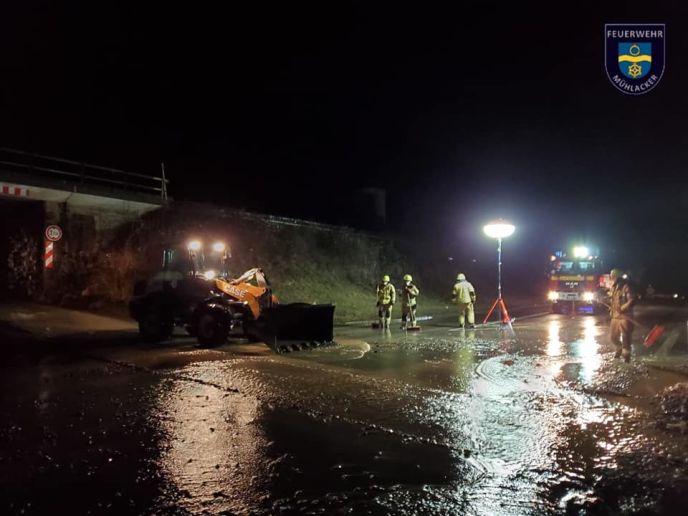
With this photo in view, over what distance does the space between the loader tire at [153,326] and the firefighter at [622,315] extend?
412 inches

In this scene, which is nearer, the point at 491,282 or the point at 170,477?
the point at 170,477

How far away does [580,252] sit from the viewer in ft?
81.9

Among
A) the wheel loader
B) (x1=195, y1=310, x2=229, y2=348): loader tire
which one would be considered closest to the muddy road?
the wheel loader

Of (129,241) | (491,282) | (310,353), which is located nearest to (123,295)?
(129,241)

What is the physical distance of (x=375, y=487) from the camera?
4.44 m

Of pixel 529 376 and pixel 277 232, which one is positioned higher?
pixel 277 232

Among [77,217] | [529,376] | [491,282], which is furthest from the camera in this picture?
[491,282]

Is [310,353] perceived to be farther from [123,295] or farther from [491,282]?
[491,282]

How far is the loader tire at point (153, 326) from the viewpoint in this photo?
13602 mm

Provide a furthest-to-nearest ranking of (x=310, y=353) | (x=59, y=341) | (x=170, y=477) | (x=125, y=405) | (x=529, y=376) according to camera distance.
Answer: (x=59, y=341) < (x=310, y=353) < (x=529, y=376) < (x=125, y=405) < (x=170, y=477)

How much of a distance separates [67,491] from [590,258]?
2473cm

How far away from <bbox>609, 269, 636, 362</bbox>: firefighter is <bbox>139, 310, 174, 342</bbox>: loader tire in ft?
34.4

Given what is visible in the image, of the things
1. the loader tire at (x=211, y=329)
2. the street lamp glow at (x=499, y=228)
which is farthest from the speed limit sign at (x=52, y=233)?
the street lamp glow at (x=499, y=228)

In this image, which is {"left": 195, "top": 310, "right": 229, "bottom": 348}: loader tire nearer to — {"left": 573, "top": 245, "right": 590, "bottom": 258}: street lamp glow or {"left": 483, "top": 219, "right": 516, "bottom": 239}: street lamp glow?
{"left": 483, "top": 219, "right": 516, "bottom": 239}: street lamp glow
